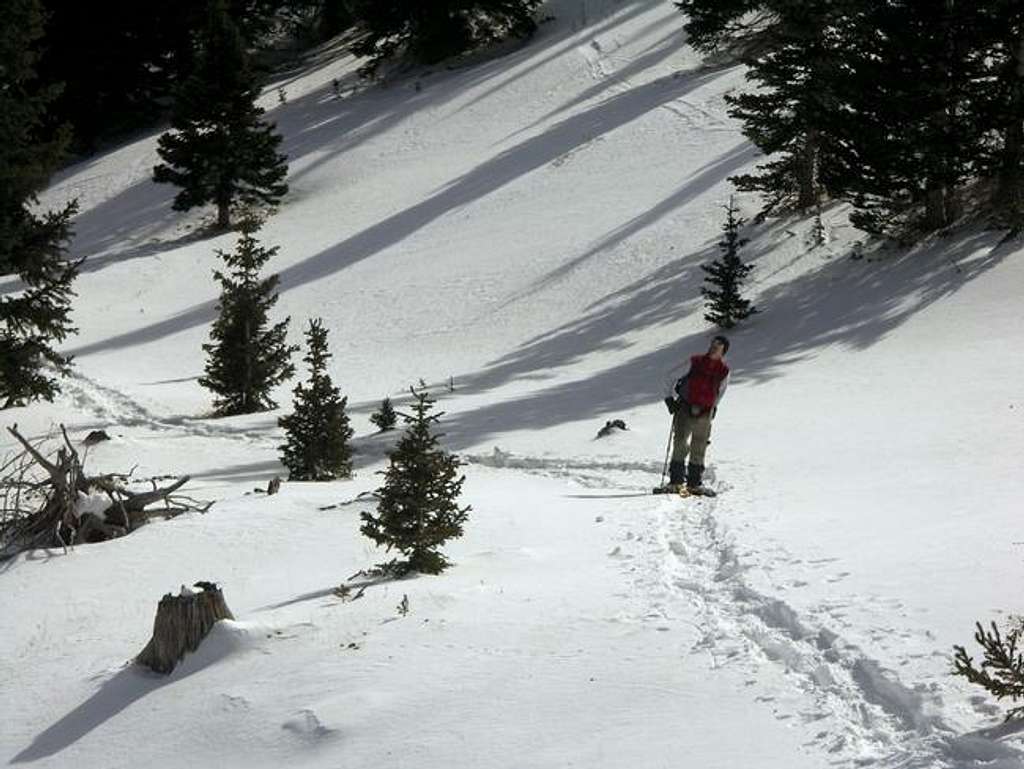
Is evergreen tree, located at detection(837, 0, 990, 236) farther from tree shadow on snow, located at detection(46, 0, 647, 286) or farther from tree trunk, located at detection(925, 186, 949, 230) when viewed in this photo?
tree shadow on snow, located at detection(46, 0, 647, 286)

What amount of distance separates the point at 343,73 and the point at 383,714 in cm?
4923

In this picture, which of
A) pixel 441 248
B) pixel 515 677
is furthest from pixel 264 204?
pixel 515 677

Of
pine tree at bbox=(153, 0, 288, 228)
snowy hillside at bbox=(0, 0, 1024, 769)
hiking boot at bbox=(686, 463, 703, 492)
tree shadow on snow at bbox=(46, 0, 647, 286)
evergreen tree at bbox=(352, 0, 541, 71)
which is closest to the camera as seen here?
snowy hillside at bbox=(0, 0, 1024, 769)

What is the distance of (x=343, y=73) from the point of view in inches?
2040

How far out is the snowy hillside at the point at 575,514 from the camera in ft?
18.7

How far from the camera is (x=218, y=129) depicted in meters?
35.8

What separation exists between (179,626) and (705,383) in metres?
6.85

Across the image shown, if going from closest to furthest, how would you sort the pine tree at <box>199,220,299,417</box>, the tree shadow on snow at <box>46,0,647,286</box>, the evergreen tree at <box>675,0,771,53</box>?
the pine tree at <box>199,220,299,417</box>
the evergreen tree at <box>675,0,771,53</box>
the tree shadow on snow at <box>46,0,647,286</box>

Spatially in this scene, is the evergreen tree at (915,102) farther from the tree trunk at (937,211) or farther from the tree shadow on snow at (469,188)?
the tree shadow on snow at (469,188)

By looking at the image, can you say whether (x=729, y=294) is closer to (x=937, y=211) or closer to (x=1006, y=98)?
(x=937, y=211)

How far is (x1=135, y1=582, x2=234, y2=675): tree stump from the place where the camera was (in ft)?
23.8

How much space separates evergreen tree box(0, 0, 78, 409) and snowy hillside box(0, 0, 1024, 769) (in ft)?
4.45

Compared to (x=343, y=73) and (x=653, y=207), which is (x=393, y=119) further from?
(x=653, y=207)

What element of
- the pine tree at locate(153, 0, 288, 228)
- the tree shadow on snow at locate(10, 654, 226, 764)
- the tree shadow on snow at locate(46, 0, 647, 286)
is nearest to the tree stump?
the tree shadow on snow at locate(10, 654, 226, 764)
